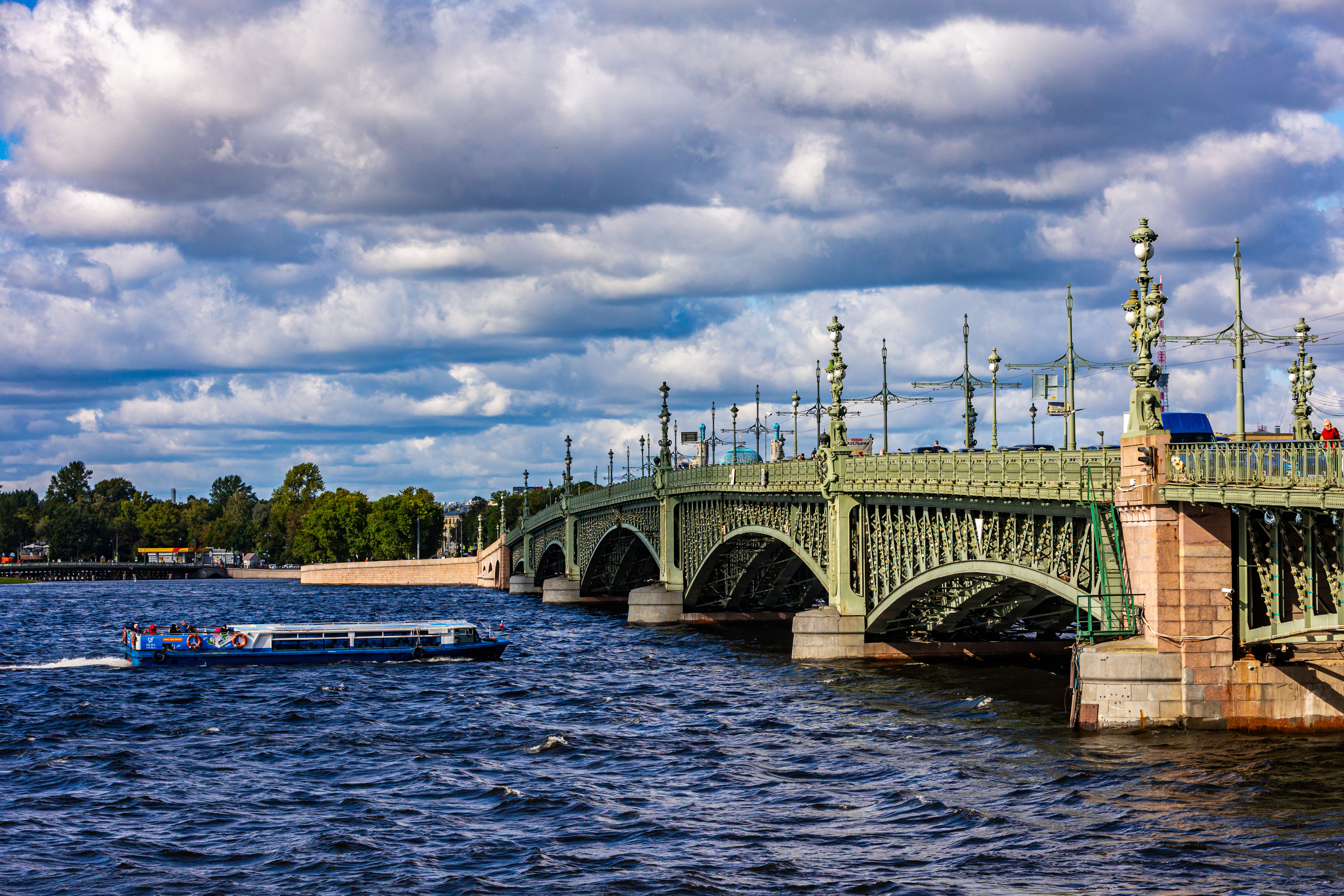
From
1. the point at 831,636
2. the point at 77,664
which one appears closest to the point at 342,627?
the point at 77,664

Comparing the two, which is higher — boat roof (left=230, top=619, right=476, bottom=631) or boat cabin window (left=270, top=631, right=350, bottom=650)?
boat roof (left=230, top=619, right=476, bottom=631)

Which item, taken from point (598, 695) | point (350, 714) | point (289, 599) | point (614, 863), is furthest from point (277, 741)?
point (289, 599)

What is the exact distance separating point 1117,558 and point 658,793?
502 inches

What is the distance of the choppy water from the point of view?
25031mm

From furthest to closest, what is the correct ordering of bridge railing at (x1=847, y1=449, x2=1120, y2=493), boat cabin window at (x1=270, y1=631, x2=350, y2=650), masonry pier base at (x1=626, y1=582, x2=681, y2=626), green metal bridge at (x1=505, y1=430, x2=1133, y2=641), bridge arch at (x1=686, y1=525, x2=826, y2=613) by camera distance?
masonry pier base at (x1=626, y1=582, x2=681, y2=626), bridge arch at (x1=686, y1=525, x2=826, y2=613), boat cabin window at (x1=270, y1=631, x2=350, y2=650), green metal bridge at (x1=505, y1=430, x2=1133, y2=641), bridge railing at (x1=847, y1=449, x2=1120, y2=493)

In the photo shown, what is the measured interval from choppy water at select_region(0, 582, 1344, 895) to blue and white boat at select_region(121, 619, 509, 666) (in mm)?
10081

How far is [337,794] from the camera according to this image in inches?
1316

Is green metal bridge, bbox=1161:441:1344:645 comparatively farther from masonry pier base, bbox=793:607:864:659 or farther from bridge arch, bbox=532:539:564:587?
bridge arch, bbox=532:539:564:587

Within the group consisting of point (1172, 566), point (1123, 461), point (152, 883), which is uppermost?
point (1123, 461)

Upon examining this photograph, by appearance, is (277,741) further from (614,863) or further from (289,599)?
(289,599)

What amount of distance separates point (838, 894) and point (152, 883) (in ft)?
42.4

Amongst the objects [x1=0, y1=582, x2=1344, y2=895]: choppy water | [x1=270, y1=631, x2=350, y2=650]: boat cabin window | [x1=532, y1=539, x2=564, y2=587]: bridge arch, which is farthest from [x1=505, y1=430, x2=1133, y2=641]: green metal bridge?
[x1=532, y1=539, x2=564, y2=587]: bridge arch

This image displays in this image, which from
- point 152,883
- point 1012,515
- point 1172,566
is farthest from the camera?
point 1012,515

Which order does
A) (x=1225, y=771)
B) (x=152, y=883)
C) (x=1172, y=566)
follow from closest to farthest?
(x=152, y=883), (x=1225, y=771), (x=1172, y=566)
